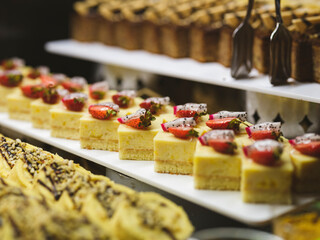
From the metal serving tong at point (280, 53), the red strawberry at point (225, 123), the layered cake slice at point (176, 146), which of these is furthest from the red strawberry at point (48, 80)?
the metal serving tong at point (280, 53)

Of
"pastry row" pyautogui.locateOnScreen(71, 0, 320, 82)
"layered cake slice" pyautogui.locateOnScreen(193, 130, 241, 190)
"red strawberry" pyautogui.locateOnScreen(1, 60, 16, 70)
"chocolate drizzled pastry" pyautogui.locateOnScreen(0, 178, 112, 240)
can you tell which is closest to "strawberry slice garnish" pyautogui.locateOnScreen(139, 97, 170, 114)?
"layered cake slice" pyautogui.locateOnScreen(193, 130, 241, 190)

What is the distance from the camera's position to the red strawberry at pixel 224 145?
2318mm

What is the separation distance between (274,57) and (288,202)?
1.08 metres

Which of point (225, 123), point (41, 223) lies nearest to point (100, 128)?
point (225, 123)

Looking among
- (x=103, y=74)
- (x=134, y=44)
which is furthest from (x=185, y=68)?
(x=103, y=74)

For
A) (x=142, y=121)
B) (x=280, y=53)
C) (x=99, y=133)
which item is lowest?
(x=99, y=133)

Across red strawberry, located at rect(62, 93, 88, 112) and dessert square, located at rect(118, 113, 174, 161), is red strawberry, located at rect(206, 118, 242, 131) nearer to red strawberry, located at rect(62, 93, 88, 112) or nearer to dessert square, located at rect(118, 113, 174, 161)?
dessert square, located at rect(118, 113, 174, 161)

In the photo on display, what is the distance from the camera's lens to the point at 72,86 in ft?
11.8

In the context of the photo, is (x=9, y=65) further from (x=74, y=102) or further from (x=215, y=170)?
(x=215, y=170)

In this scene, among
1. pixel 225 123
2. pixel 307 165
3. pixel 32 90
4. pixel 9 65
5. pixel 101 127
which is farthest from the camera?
pixel 9 65

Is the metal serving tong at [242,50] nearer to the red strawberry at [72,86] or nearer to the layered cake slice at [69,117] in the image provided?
the layered cake slice at [69,117]

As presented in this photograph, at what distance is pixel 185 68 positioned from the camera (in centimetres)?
378

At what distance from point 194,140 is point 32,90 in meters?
1.59

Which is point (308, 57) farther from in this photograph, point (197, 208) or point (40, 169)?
point (40, 169)
